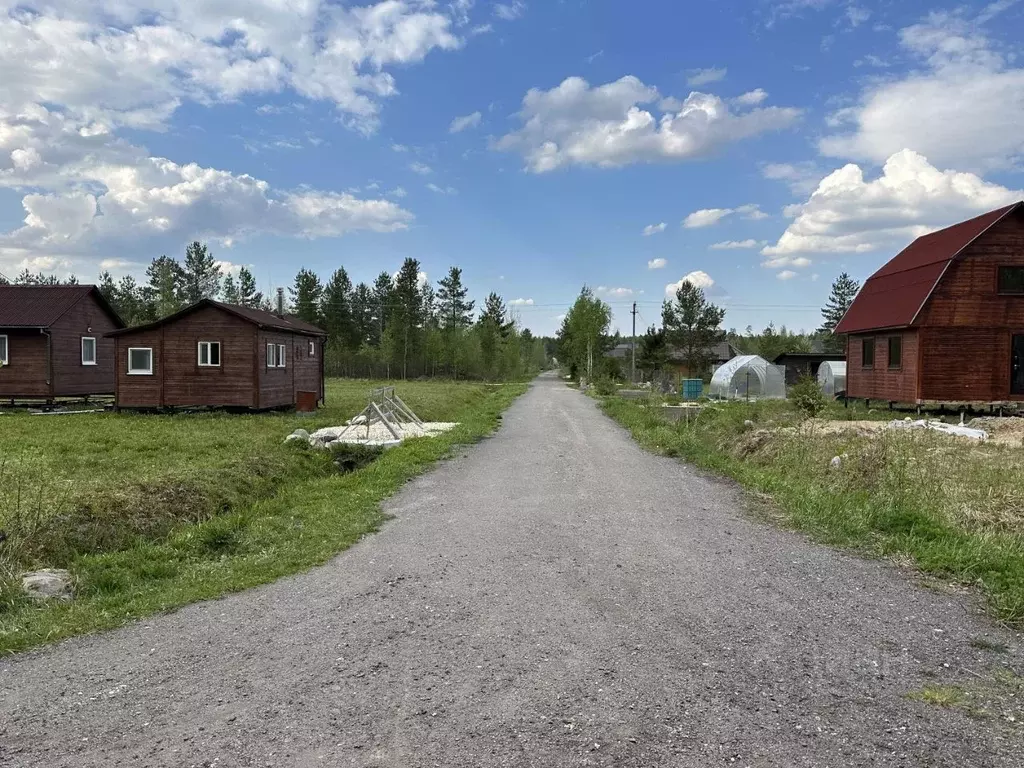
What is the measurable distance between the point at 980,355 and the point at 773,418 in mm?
9994

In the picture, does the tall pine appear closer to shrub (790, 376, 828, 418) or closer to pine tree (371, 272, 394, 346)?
pine tree (371, 272, 394, 346)

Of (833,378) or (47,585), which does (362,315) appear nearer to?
(833,378)

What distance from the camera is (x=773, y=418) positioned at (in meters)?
17.6

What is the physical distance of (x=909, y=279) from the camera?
2533cm

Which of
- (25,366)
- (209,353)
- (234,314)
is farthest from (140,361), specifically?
(25,366)

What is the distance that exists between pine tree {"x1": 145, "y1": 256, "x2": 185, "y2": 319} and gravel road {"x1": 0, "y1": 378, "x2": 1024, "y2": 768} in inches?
2293

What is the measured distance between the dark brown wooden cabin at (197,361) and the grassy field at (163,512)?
449cm

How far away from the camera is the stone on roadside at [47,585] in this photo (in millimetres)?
5824

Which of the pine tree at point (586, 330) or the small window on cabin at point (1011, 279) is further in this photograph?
the pine tree at point (586, 330)

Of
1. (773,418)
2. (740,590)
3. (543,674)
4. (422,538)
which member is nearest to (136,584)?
(422,538)

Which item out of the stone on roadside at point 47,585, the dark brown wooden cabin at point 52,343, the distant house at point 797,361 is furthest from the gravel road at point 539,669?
the distant house at point 797,361

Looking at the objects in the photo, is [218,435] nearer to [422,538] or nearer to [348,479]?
[348,479]

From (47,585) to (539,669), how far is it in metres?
4.35

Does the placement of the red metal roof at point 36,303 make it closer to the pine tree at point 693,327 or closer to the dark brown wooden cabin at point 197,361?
the dark brown wooden cabin at point 197,361
